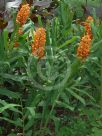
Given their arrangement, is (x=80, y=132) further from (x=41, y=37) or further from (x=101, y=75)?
(x=41, y=37)

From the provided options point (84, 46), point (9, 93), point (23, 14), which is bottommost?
point (9, 93)

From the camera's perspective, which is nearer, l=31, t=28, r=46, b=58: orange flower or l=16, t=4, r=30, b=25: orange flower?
l=31, t=28, r=46, b=58: orange flower

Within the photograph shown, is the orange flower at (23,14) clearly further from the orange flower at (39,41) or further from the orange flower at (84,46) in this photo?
the orange flower at (84,46)

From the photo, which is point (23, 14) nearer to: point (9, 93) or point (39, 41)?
point (39, 41)

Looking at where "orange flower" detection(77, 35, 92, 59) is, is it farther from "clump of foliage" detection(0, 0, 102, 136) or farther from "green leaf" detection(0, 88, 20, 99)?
"green leaf" detection(0, 88, 20, 99)

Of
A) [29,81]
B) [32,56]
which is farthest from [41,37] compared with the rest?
[29,81]

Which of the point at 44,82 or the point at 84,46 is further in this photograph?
the point at 44,82

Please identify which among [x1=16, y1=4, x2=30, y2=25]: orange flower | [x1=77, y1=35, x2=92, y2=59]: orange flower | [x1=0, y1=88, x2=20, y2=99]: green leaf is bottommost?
[x1=0, y1=88, x2=20, y2=99]: green leaf

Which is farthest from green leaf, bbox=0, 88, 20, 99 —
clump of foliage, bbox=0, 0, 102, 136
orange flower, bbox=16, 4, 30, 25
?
orange flower, bbox=16, 4, 30, 25

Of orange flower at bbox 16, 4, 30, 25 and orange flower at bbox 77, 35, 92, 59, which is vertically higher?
orange flower at bbox 16, 4, 30, 25

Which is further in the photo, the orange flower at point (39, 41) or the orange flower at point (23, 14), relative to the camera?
the orange flower at point (23, 14)

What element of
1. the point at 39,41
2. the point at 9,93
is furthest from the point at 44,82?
the point at 39,41

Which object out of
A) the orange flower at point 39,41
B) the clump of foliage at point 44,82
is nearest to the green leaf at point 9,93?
the clump of foliage at point 44,82

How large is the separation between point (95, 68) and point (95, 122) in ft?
1.47
